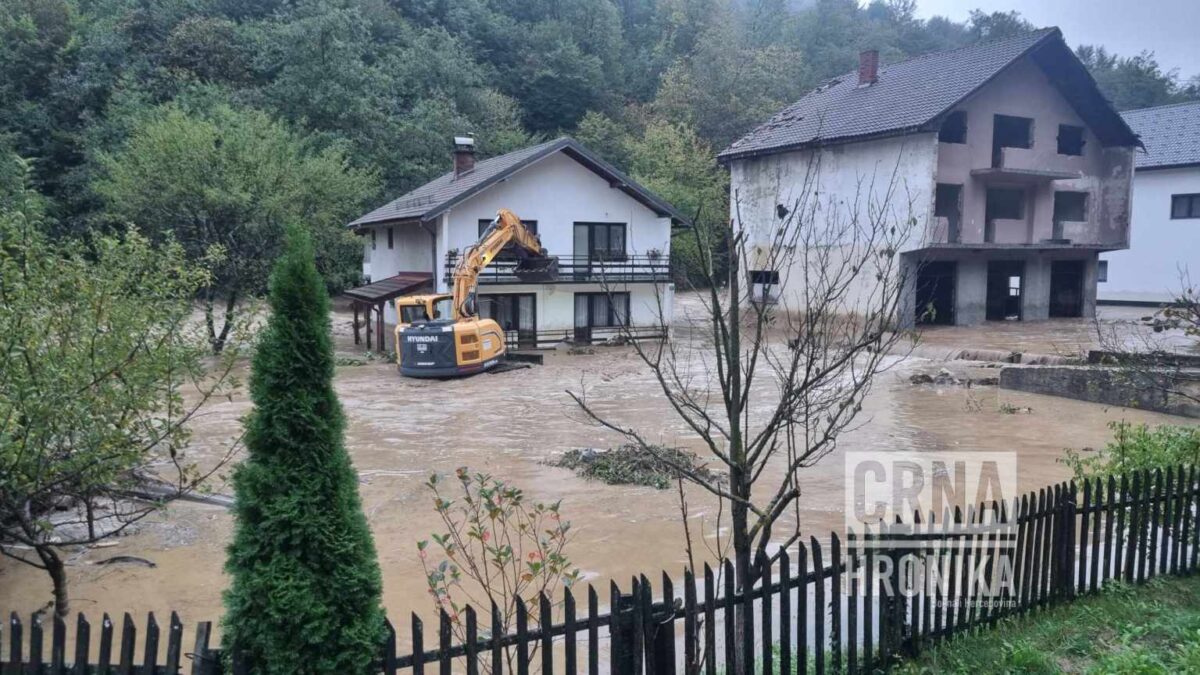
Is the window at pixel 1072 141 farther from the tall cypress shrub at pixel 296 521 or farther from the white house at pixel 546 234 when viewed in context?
the tall cypress shrub at pixel 296 521

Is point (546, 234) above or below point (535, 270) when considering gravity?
above

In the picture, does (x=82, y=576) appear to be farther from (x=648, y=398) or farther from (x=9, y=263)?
(x=648, y=398)

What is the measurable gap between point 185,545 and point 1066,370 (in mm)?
17274

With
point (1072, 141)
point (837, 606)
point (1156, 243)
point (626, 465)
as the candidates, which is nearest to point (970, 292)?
point (1072, 141)

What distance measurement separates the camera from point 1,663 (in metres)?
3.79

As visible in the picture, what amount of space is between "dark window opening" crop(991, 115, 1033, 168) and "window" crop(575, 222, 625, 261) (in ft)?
47.7

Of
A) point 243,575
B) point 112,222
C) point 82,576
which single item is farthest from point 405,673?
point 112,222

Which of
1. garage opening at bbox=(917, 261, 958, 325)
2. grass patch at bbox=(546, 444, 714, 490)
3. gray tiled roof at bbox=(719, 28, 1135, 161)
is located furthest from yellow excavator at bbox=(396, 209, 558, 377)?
garage opening at bbox=(917, 261, 958, 325)

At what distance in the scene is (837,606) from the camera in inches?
183

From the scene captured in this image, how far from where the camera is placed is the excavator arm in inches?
901

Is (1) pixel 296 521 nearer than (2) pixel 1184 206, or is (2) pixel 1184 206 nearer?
(1) pixel 296 521

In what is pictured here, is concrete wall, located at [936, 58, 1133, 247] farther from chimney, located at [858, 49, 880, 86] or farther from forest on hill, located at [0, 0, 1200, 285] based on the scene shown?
forest on hill, located at [0, 0, 1200, 285]

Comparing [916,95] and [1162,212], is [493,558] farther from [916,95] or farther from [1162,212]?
[1162,212]

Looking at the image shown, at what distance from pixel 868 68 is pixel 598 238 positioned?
13.2 metres
